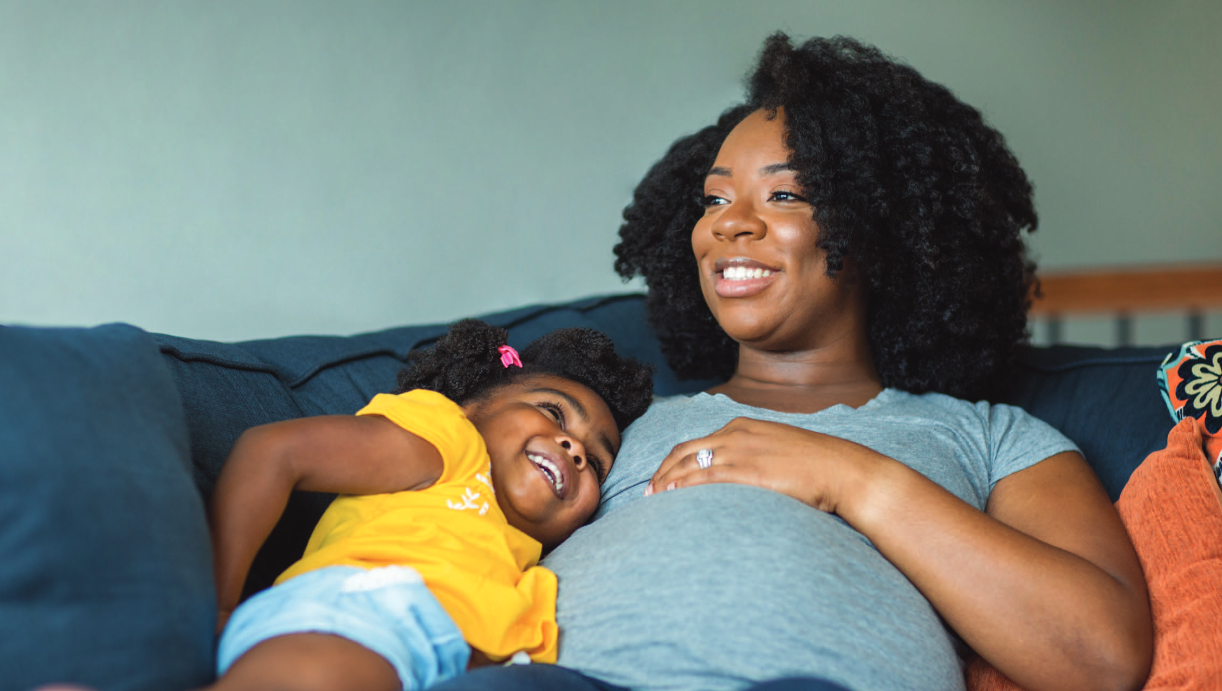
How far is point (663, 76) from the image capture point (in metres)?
3.27

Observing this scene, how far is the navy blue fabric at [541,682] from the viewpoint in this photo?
895 millimetres

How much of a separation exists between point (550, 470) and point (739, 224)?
55 centimetres

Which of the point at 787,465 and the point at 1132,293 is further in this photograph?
the point at 1132,293

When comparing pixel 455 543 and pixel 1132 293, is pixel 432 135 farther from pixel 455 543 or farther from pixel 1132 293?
pixel 1132 293

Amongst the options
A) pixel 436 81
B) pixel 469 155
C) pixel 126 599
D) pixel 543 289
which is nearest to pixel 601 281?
pixel 543 289

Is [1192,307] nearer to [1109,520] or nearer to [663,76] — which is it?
[663,76]

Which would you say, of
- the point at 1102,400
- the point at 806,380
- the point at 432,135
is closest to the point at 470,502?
the point at 806,380

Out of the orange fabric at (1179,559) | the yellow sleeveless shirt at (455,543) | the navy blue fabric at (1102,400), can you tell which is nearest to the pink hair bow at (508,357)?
the yellow sleeveless shirt at (455,543)

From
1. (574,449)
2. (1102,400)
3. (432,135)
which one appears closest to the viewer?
(574,449)

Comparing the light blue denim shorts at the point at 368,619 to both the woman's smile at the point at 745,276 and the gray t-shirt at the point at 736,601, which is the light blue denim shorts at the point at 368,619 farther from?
the woman's smile at the point at 745,276

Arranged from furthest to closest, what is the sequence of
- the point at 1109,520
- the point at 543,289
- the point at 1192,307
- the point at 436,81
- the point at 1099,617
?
the point at 1192,307 < the point at 543,289 < the point at 436,81 < the point at 1109,520 < the point at 1099,617

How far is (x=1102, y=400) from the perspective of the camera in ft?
5.65

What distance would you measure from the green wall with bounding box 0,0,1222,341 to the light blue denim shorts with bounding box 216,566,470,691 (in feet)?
5.24

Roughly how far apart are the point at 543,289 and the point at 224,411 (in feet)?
6.31
